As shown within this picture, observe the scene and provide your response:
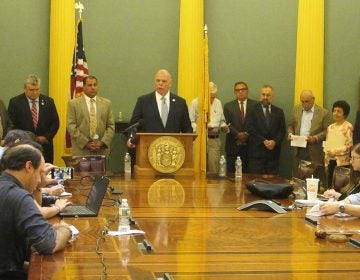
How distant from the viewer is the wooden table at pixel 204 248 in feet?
9.21

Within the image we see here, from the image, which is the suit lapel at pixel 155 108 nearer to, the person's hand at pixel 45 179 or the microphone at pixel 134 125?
the microphone at pixel 134 125

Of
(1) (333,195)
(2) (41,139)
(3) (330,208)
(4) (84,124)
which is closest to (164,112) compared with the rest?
(4) (84,124)

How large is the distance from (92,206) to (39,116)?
4314 mm

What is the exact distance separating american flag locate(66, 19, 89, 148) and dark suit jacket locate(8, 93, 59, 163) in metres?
0.37

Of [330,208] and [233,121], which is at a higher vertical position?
[233,121]

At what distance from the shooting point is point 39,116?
8367mm

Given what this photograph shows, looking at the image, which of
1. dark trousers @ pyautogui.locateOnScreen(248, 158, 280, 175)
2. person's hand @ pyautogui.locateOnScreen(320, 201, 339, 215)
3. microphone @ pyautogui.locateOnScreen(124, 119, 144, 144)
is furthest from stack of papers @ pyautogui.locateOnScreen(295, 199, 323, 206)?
dark trousers @ pyautogui.locateOnScreen(248, 158, 280, 175)

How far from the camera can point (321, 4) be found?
1015 centimetres

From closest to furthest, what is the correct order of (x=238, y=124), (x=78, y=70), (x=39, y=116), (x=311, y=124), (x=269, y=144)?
(x=39, y=116), (x=78, y=70), (x=269, y=144), (x=311, y=124), (x=238, y=124)

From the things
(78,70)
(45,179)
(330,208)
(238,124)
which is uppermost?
(78,70)

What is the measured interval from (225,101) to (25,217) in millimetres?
7408

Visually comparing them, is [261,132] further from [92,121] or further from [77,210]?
[77,210]

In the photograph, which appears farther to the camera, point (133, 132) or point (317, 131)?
point (317, 131)

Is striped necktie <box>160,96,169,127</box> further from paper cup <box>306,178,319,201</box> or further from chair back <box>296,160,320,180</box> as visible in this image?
paper cup <box>306,178,319,201</box>
